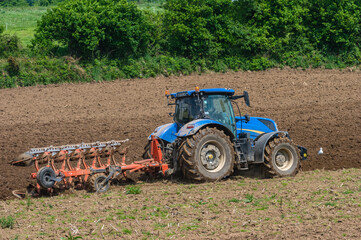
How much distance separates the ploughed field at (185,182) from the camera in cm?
648

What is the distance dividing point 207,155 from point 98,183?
2323mm

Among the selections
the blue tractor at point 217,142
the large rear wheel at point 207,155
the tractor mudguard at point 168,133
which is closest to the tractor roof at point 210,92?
the blue tractor at point 217,142

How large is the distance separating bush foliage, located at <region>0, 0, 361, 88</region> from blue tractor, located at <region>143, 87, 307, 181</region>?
14.3 meters

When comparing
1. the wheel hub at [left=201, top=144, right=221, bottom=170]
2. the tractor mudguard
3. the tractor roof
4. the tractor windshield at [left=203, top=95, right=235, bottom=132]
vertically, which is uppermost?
the tractor roof

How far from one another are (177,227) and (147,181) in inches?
172

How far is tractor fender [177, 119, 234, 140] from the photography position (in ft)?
32.1

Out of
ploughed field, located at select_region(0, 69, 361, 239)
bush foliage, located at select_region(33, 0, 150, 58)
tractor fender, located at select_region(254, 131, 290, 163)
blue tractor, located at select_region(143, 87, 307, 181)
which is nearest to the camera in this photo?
ploughed field, located at select_region(0, 69, 361, 239)

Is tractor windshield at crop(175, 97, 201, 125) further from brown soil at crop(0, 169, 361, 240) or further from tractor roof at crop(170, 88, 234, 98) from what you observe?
brown soil at crop(0, 169, 361, 240)

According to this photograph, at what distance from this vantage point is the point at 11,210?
799 centimetres

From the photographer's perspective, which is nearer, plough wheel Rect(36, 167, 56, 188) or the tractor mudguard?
plough wheel Rect(36, 167, 56, 188)

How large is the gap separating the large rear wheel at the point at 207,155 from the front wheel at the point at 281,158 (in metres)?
0.95

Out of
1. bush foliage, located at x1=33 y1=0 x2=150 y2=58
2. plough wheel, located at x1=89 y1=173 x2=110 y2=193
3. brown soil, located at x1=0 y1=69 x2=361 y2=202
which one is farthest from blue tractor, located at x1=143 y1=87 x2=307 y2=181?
bush foliage, located at x1=33 y1=0 x2=150 y2=58

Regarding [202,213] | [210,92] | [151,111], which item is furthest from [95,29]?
[202,213]

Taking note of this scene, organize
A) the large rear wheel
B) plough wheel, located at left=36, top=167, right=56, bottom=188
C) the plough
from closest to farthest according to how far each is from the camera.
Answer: plough wheel, located at left=36, top=167, right=56, bottom=188
the plough
the large rear wheel
